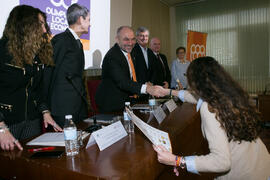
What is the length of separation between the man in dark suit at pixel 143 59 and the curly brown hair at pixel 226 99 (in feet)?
5.38

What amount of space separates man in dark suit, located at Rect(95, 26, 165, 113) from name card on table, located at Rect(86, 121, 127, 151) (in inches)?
34.4

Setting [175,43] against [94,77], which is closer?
[94,77]

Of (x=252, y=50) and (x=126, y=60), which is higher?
(x=252, y=50)

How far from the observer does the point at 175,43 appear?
6668 mm

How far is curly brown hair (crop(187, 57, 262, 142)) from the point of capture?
99 centimetres

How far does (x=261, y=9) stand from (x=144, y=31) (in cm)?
394

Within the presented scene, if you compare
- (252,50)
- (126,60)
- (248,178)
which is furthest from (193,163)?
(252,50)

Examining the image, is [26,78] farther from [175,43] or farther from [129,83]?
[175,43]

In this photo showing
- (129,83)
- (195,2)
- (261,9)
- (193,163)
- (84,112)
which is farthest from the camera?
(195,2)

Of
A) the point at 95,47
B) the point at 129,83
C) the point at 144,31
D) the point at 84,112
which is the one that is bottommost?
the point at 84,112

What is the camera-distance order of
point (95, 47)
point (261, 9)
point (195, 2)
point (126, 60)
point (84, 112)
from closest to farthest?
1. point (84, 112)
2. point (126, 60)
3. point (95, 47)
4. point (261, 9)
5. point (195, 2)

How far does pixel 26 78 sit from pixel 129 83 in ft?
3.23

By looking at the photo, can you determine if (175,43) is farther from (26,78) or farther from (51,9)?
(26,78)

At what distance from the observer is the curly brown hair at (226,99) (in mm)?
993
